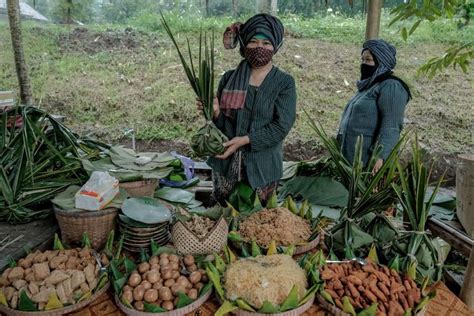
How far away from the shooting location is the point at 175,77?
662cm

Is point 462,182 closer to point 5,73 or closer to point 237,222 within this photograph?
point 237,222

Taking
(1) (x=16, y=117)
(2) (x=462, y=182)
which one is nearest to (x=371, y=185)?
(2) (x=462, y=182)

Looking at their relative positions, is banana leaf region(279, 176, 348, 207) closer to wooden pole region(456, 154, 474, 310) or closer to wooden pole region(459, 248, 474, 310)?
wooden pole region(456, 154, 474, 310)

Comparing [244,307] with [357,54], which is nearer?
[244,307]

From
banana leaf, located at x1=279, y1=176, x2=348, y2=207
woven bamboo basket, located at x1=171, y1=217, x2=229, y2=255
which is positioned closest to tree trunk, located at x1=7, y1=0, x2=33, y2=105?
banana leaf, located at x1=279, y1=176, x2=348, y2=207

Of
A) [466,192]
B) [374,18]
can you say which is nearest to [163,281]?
[466,192]

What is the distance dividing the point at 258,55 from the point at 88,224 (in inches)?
40.3

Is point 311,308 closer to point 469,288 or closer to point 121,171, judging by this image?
point 469,288

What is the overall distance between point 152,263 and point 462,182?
1.53m

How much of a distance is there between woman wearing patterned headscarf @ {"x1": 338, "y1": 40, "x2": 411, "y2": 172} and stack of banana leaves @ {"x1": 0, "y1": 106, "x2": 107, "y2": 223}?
1.47 m

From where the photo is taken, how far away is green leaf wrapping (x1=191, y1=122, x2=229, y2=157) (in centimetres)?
173

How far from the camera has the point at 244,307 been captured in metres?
1.12

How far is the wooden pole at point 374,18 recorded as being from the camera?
2.45m

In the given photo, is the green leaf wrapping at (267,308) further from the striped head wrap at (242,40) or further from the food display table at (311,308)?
the striped head wrap at (242,40)
